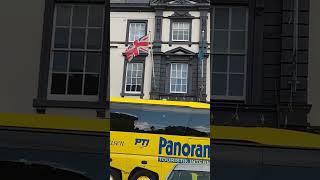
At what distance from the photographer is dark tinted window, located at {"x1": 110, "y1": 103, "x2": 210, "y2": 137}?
4.01 ft

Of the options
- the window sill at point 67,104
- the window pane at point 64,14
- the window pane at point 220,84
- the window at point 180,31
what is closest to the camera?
the window at point 180,31

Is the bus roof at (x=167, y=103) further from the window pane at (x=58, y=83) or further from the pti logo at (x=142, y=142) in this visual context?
the window pane at (x=58, y=83)

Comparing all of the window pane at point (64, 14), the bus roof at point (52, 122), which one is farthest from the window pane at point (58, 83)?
the window pane at point (64, 14)

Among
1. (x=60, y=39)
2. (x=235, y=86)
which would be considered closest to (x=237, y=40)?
(x=235, y=86)

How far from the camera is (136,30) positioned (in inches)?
49.7

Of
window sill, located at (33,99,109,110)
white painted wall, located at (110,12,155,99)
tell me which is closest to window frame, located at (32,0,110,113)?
window sill, located at (33,99,109,110)

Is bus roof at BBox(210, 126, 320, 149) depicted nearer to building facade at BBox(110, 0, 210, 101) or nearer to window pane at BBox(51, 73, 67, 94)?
building facade at BBox(110, 0, 210, 101)

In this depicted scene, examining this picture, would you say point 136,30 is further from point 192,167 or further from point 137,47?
point 192,167

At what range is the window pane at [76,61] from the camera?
1755 millimetres

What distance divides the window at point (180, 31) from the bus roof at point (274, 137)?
1.66ft

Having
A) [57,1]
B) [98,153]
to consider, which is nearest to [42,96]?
[98,153]

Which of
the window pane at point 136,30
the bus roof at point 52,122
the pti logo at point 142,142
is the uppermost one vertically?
the window pane at point 136,30

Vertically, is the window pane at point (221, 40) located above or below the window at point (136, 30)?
above

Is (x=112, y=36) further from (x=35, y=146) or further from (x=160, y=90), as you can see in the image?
(x=35, y=146)
